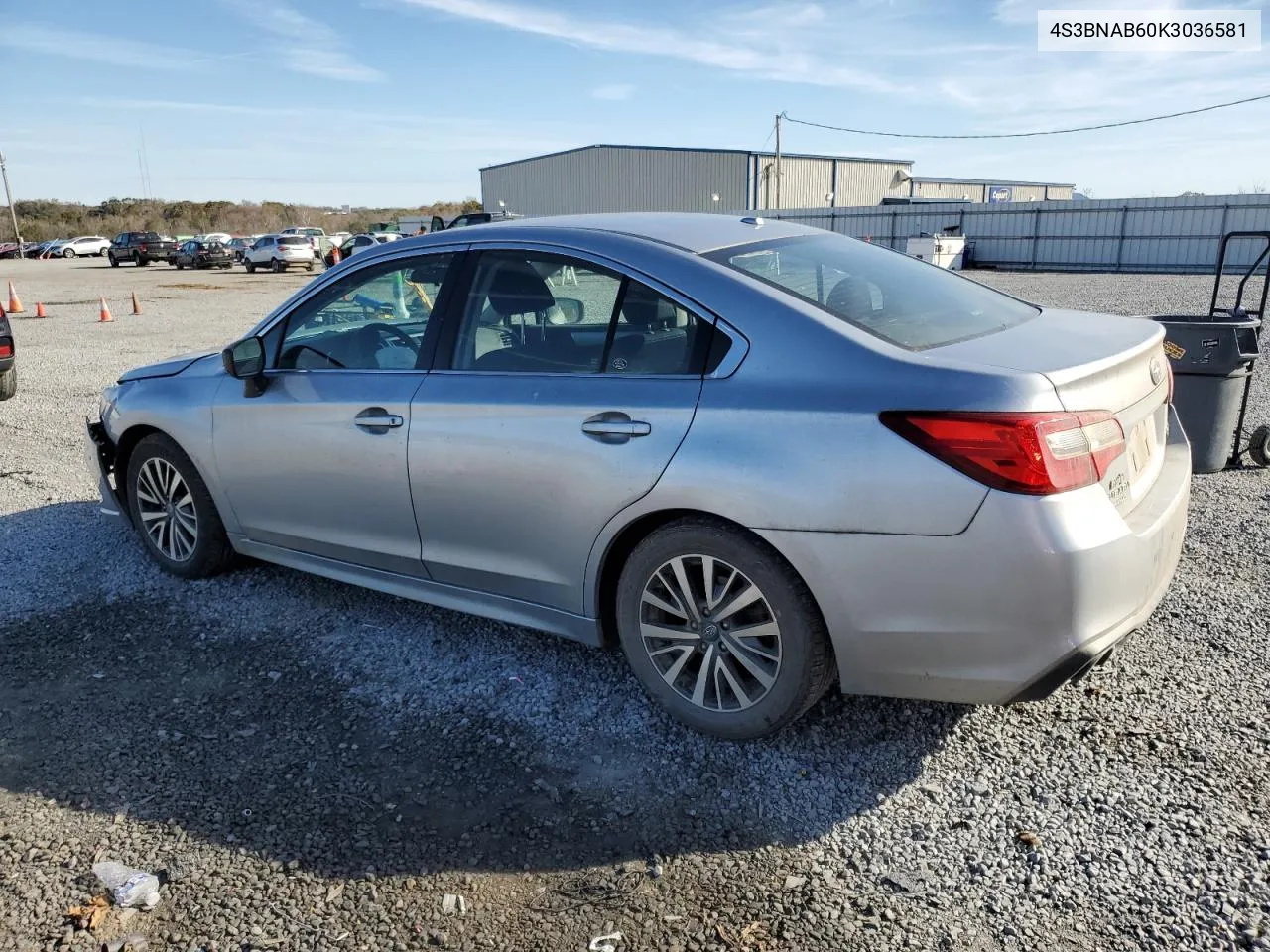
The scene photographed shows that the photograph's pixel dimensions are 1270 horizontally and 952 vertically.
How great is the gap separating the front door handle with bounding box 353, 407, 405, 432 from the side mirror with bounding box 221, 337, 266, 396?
67cm

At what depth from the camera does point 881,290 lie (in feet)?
11.3

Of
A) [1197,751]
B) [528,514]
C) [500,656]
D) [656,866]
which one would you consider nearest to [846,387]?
[528,514]

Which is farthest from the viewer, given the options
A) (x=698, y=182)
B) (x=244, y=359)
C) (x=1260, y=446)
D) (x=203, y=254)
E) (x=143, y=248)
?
(x=698, y=182)

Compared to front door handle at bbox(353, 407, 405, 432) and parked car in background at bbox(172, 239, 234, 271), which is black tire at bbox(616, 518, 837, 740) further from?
parked car in background at bbox(172, 239, 234, 271)

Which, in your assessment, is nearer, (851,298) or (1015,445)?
(1015,445)

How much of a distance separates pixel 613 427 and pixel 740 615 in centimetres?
74

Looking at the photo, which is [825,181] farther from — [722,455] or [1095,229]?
[722,455]

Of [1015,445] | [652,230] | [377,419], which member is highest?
[652,230]

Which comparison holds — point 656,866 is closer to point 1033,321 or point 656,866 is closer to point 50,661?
point 1033,321

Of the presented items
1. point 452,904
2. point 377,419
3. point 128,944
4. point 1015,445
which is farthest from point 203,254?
point 1015,445

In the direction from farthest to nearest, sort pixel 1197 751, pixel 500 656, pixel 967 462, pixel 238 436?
Result: pixel 238 436
pixel 500 656
pixel 1197 751
pixel 967 462

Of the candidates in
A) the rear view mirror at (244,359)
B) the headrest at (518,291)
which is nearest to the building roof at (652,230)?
the headrest at (518,291)

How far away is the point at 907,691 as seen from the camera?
2.90 metres

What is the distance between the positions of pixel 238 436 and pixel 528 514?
1.70 meters
